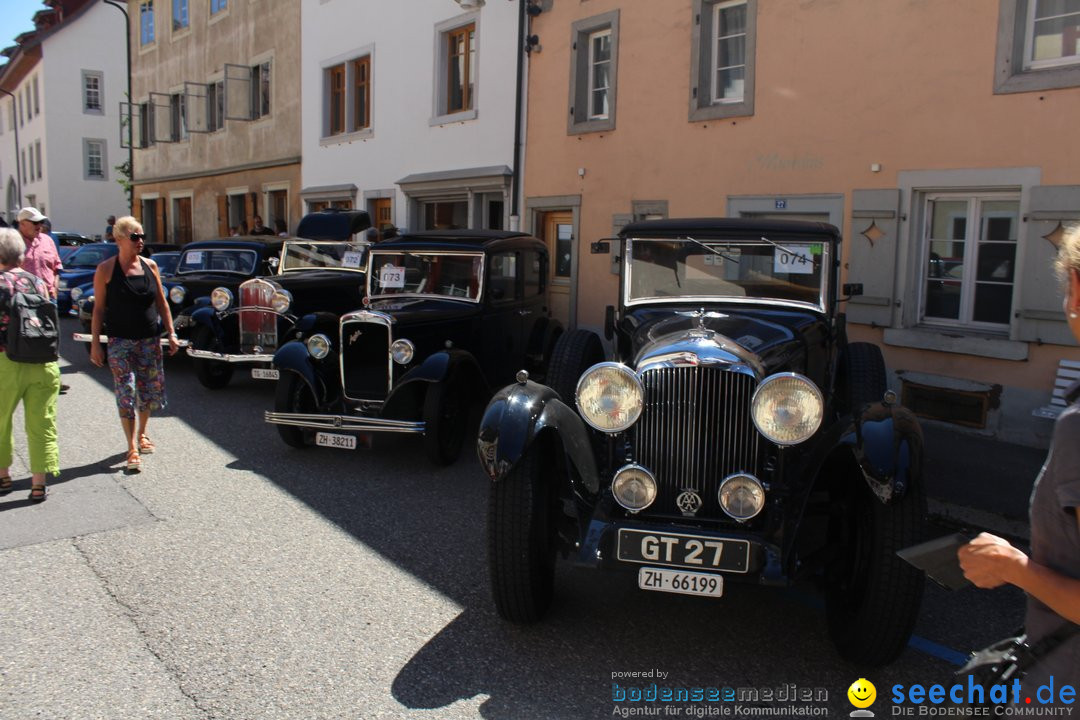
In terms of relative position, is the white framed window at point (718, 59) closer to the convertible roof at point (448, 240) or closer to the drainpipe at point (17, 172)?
the convertible roof at point (448, 240)

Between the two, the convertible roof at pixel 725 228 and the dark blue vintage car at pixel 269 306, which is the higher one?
the convertible roof at pixel 725 228

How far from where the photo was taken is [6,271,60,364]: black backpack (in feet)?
16.3

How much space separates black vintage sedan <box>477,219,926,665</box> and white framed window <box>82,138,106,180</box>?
37.5m

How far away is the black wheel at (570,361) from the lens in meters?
5.27

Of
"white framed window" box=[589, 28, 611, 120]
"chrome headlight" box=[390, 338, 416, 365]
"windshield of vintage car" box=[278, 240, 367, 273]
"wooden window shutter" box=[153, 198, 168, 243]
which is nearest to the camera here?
"chrome headlight" box=[390, 338, 416, 365]

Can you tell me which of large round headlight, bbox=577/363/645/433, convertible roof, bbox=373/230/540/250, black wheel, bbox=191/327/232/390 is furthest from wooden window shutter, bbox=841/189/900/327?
black wheel, bbox=191/327/232/390

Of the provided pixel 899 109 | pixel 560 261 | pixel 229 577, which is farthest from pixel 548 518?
pixel 560 261

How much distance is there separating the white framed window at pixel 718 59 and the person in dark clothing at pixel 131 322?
6454mm

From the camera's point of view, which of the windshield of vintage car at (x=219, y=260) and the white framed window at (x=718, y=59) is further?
the windshield of vintage car at (x=219, y=260)

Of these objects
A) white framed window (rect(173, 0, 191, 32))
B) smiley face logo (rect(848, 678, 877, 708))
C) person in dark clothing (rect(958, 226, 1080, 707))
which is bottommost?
smiley face logo (rect(848, 678, 877, 708))

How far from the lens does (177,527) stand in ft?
15.9

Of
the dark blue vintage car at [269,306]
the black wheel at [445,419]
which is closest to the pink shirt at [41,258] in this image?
the dark blue vintage car at [269,306]

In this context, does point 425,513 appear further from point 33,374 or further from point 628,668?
point 33,374

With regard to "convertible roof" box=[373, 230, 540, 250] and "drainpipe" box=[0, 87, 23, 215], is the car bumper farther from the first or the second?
"drainpipe" box=[0, 87, 23, 215]
